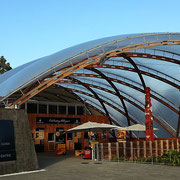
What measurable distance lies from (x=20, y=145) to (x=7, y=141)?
3.04 ft

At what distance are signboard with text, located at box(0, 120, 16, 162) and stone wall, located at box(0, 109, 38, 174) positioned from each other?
0.23m

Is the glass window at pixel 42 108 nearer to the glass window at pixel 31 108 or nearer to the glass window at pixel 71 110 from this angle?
the glass window at pixel 31 108

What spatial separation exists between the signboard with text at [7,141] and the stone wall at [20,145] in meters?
0.23

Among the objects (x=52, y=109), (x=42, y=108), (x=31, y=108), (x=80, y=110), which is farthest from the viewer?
(x=80, y=110)

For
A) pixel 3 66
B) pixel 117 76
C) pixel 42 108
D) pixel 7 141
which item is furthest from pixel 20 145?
pixel 3 66

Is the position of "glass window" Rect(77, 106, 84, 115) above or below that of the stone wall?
above

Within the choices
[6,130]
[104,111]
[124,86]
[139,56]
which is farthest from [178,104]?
[6,130]

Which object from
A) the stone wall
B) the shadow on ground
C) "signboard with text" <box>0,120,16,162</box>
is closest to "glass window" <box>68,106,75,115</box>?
the shadow on ground

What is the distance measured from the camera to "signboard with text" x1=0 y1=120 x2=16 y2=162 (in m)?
15.3

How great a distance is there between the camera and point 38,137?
35688mm

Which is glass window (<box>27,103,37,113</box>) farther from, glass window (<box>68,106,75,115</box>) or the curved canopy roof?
glass window (<box>68,106,75,115</box>)

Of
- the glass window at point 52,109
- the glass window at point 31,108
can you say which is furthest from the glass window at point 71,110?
the glass window at point 31,108

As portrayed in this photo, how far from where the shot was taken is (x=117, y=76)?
3603 cm

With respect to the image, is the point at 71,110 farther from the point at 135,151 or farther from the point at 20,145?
the point at 20,145
